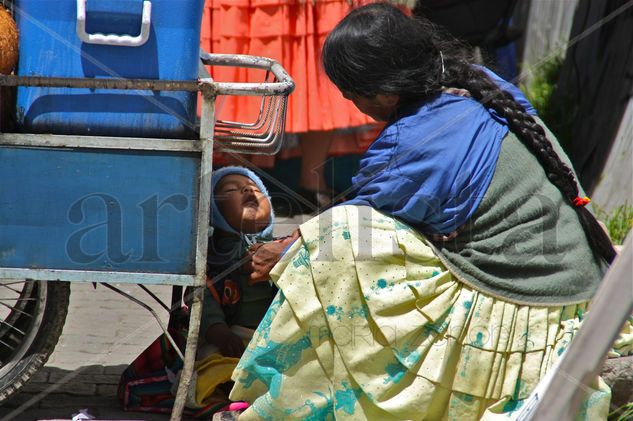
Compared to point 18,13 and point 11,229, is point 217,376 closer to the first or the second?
point 11,229

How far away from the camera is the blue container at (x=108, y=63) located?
102 inches

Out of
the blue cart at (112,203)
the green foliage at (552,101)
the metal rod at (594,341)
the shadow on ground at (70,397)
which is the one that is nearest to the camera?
the metal rod at (594,341)

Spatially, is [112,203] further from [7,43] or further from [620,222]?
[620,222]

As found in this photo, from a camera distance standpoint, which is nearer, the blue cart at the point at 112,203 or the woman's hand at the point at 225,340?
the blue cart at the point at 112,203

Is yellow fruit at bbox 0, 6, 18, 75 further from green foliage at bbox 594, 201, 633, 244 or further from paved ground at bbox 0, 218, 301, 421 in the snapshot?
green foliage at bbox 594, 201, 633, 244

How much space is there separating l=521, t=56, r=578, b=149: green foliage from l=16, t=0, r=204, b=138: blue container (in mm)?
3768

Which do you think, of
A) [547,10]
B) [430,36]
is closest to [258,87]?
[430,36]

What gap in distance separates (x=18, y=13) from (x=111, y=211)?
593 millimetres

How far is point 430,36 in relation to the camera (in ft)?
8.97

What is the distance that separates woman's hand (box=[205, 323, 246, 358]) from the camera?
3.17 meters

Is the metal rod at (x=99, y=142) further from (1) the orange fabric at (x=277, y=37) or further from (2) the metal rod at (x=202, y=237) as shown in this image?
(1) the orange fabric at (x=277, y=37)

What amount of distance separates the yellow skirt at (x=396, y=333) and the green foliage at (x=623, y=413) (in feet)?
0.95

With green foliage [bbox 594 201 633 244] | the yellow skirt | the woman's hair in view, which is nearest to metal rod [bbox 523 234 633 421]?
the yellow skirt

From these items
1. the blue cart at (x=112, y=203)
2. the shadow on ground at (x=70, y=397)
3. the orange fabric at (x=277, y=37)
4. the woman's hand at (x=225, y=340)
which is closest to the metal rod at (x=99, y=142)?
the blue cart at (x=112, y=203)
